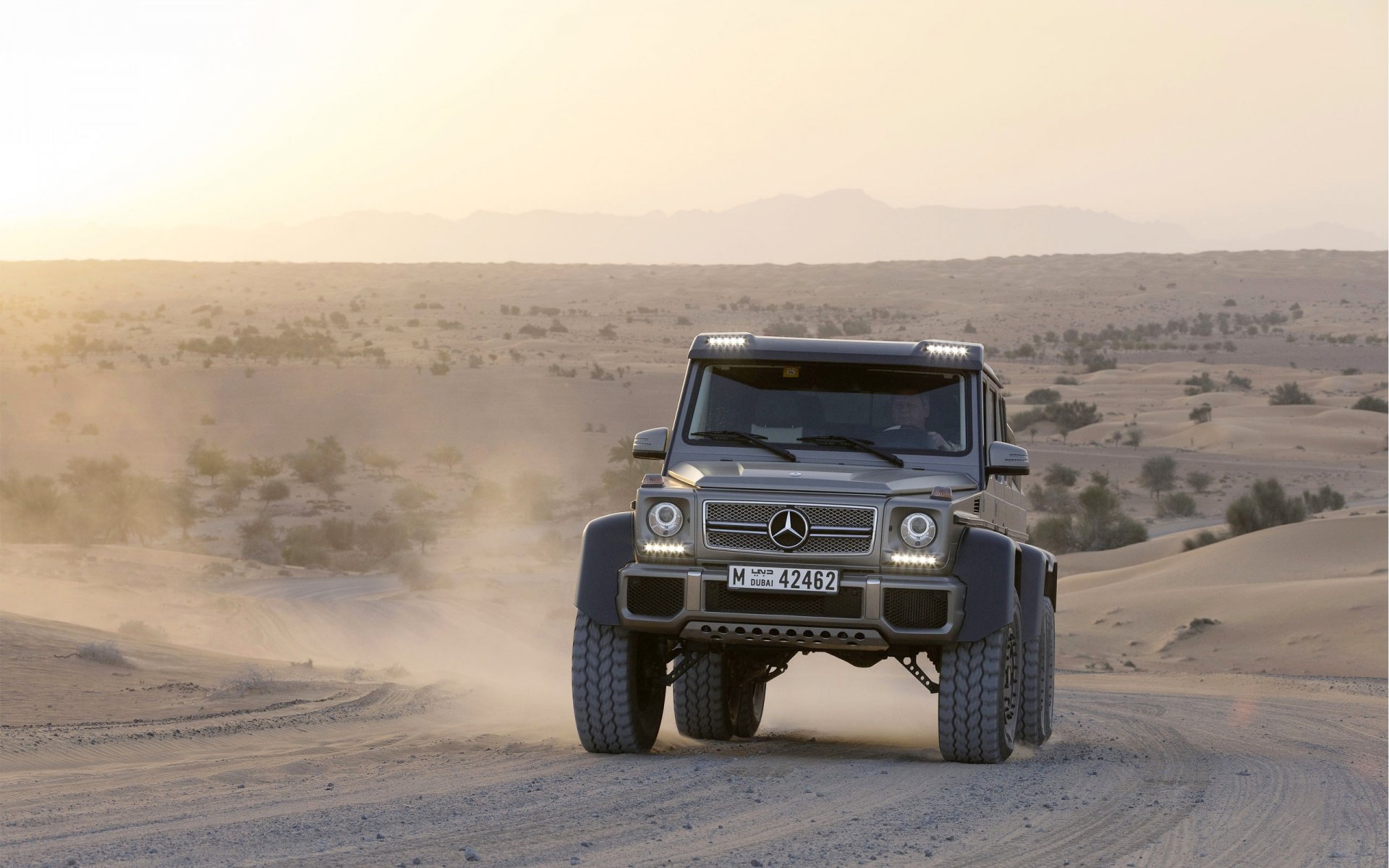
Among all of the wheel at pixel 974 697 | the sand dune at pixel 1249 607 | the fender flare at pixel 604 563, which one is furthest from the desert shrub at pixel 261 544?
the wheel at pixel 974 697

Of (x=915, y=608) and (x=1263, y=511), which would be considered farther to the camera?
(x=1263, y=511)

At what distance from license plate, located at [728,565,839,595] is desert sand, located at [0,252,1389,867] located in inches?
40.7

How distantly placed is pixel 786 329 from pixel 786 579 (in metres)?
71.9

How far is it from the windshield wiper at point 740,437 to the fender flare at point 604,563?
2.71 feet

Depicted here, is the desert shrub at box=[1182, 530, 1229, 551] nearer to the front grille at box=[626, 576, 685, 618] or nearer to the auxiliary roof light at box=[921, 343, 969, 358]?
the auxiliary roof light at box=[921, 343, 969, 358]

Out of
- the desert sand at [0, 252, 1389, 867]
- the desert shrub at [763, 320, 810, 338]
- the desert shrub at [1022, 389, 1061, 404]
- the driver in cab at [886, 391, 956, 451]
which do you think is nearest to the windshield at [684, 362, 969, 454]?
the driver in cab at [886, 391, 956, 451]

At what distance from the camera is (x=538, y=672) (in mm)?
19453

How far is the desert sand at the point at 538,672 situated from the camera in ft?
24.1

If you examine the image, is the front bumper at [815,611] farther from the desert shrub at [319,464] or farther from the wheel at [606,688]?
the desert shrub at [319,464]

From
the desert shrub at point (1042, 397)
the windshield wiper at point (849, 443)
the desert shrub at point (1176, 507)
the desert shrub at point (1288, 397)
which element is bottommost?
the desert shrub at point (1176, 507)

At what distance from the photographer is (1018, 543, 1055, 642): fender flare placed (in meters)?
9.98

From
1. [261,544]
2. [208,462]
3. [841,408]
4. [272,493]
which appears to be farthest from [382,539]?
[841,408]

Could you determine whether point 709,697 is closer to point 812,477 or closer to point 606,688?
point 606,688

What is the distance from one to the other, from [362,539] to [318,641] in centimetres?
950
